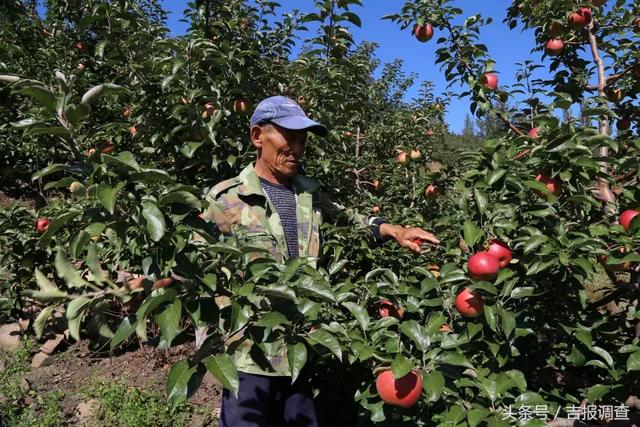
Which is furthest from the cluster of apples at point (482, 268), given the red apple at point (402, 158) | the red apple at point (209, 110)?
the red apple at point (402, 158)

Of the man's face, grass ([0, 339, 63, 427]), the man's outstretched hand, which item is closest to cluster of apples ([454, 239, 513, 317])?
the man's outstretched hand

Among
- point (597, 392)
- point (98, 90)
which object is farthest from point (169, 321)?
point (597, 392)

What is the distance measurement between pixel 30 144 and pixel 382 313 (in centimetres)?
381

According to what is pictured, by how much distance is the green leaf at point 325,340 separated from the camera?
3.95 ft

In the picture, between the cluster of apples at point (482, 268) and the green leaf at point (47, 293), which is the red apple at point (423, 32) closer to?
the cluster of apples at point (482, 268)

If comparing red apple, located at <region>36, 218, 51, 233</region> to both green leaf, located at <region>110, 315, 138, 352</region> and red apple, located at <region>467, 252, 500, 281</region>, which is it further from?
red apple, located at <region>467, 252, 500, 281</region>

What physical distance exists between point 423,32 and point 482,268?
162 centimetres

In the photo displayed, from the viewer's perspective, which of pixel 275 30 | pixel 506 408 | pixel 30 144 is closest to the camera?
pixel 506 408

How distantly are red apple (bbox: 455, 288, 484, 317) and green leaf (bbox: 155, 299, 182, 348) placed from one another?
3.03 ft

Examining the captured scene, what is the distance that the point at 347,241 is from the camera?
2295 mm

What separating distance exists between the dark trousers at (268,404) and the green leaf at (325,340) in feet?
1.55

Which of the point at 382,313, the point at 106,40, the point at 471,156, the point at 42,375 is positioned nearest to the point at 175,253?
the point at 382,313

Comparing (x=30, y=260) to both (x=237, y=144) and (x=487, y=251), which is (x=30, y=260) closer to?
(x=237, y=144)

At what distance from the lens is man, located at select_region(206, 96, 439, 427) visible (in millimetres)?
1677
